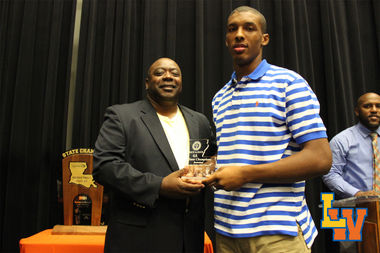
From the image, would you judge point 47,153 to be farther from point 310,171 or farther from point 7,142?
point 310,171

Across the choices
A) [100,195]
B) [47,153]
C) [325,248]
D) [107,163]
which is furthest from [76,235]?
[325,248]

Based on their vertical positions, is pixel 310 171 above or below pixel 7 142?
below

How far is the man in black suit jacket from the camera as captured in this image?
119 cm

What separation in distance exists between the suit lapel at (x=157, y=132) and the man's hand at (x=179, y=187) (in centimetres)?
15

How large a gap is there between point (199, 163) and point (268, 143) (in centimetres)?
27

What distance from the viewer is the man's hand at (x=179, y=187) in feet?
3.58

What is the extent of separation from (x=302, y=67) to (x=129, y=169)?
205 cm

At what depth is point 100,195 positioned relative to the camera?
1.86 meters

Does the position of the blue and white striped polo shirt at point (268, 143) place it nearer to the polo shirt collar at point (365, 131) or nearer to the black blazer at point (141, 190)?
the black blazer at point (141, 190)

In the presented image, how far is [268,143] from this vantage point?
3.19ft

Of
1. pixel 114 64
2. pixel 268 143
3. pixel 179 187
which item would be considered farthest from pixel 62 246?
pixel 114 64

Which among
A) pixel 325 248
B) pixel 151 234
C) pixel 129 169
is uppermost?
pixel 129 169

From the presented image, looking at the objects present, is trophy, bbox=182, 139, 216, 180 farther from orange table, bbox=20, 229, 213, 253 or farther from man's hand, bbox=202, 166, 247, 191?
orange table, bbox=20, 229, 213, 253

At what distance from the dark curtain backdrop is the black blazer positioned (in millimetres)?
1199
